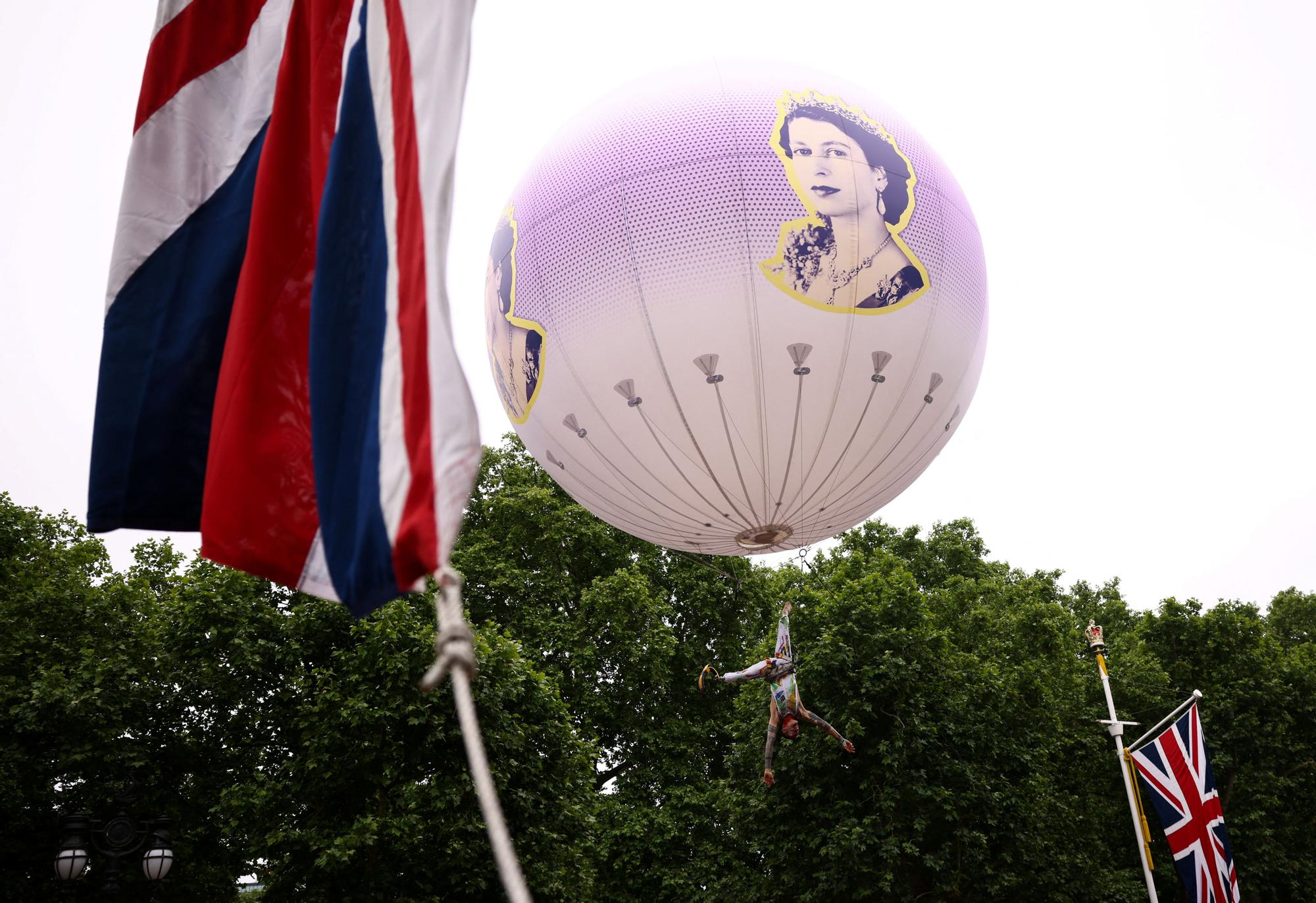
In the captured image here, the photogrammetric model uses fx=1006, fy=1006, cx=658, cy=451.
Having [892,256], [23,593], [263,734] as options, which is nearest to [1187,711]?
[892,256]

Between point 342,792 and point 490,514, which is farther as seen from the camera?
point 490,514

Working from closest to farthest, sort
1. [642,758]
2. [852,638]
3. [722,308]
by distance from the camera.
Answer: [722,308] < [852,638] < [642,758]

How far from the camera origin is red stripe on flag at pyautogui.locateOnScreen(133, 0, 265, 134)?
5.19 meters

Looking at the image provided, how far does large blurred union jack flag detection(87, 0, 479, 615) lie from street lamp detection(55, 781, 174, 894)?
29.0 feet

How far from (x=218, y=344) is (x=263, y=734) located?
606 inches

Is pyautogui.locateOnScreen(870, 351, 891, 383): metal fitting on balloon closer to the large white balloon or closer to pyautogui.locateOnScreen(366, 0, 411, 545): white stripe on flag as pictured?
the large white balloon

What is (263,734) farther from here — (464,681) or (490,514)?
(464,681)

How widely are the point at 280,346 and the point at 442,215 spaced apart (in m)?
1.44

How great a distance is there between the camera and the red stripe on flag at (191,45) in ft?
17.0

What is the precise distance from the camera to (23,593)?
65.8 ft

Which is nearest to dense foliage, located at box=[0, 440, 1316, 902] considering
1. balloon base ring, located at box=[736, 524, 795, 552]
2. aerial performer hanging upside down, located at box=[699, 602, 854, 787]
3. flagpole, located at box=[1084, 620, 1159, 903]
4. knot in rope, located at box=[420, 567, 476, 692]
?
flagpole, located at box=[1084, 620, 1159, 903]

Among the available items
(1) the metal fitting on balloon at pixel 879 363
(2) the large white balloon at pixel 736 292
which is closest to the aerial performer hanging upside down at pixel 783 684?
(2) the large white balloon at pixel 736 292

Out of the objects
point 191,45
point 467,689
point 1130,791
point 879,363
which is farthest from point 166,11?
point 1130,791

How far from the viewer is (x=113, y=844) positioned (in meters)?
11.7
